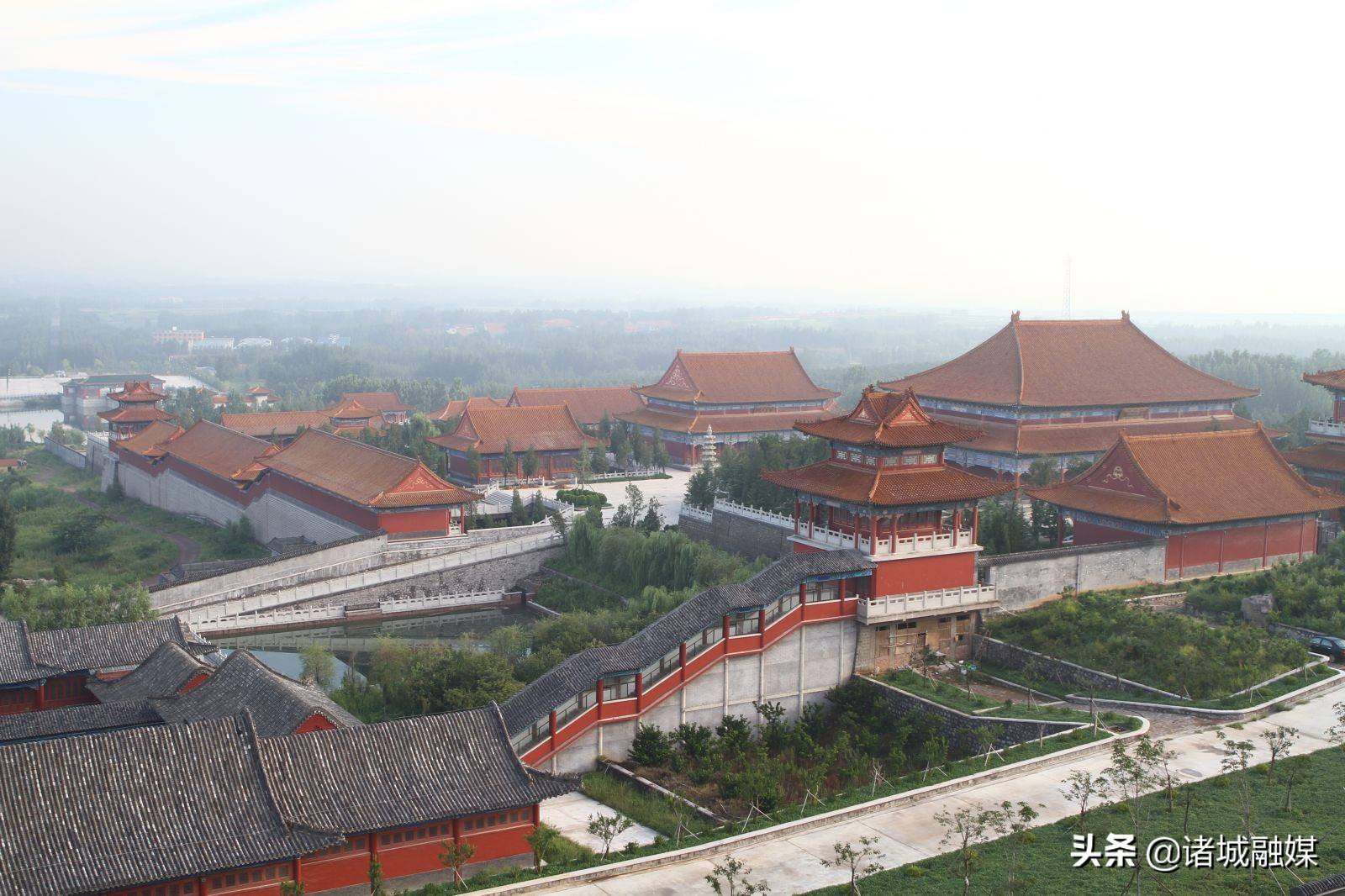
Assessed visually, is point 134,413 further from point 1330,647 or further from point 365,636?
point 1330,647

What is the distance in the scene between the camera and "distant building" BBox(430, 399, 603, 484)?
2226 inches

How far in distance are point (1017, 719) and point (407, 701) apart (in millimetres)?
12051

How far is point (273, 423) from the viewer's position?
7081 centimetres

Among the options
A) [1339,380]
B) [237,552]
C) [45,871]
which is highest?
[1339,380]

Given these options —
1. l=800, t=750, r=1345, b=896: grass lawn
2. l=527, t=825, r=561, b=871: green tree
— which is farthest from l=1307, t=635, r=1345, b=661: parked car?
l=527, t=825, r=561, b=871: green tree

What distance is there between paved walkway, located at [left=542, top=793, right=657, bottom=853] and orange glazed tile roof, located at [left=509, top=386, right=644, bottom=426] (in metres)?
44.8

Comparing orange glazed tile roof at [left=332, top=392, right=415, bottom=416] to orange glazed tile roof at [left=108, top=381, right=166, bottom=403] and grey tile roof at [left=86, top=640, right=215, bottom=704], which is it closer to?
orange glazed tile roof at [left=108, top=381, right=166, bottom=403]

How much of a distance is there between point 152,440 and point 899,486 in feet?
148

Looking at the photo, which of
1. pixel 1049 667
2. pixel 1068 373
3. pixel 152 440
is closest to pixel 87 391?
pixel 152 440

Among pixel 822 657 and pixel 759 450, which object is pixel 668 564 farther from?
pixel 822 657

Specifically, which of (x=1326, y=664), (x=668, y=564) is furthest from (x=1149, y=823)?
(x=668, y=564)

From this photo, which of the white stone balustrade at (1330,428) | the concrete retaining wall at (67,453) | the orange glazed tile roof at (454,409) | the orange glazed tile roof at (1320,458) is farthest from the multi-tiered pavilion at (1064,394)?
the concrete retaining wall at (67,453)

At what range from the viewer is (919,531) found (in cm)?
3061

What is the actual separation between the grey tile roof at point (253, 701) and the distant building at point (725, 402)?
1474 inches
